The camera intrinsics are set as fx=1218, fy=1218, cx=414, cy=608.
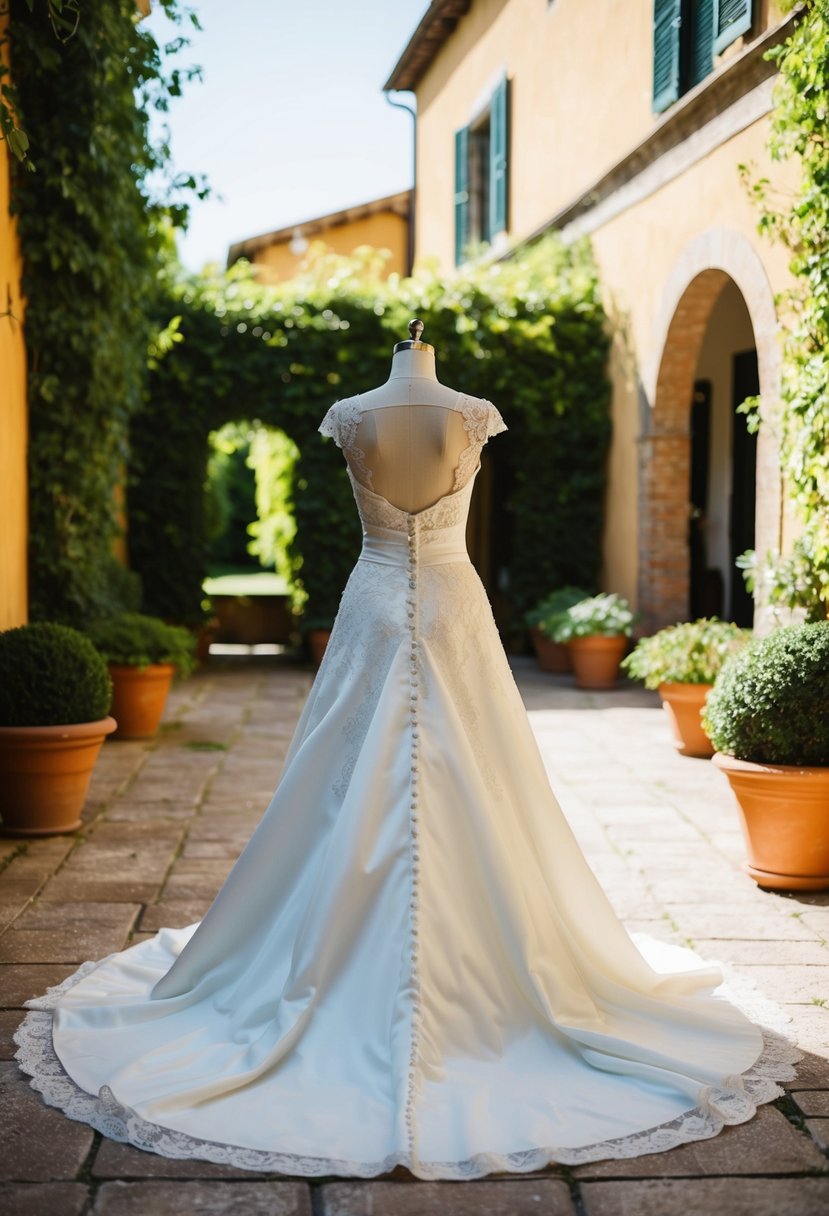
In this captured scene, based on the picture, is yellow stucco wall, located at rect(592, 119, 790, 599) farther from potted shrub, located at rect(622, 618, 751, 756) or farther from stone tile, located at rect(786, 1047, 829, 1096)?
stone tile, located at rect(786, 1047, 829, 1096)

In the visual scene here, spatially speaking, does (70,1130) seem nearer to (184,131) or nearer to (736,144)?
(184,131)

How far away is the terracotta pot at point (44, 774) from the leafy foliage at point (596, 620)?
491cm

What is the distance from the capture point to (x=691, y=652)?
670 cm

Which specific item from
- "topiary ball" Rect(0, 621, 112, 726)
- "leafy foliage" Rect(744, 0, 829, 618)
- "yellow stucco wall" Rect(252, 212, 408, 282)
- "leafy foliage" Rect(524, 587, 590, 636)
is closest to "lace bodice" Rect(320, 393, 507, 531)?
"topiary ball" Rect(0, 621, 112, 726)

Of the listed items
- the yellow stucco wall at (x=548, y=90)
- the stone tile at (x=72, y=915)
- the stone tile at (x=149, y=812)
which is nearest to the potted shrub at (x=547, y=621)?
the yellow stucco wall at (x=548, y=90)

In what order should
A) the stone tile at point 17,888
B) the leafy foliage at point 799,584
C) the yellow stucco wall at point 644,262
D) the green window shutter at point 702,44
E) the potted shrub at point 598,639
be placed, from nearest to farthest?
the stone tile at point 17,888 < the leafy foliage at point 799,584 < the yellow stucco wall at point 644,262 < the green window shutter at point 702,44 < the potted shrub at point 598,639

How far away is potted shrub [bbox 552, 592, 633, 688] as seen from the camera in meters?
9.12

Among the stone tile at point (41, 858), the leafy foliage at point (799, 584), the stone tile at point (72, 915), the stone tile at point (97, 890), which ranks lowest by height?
the stone tile at point (72, 915)

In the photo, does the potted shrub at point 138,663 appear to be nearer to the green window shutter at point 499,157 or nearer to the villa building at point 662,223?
the villa building at point 662,223

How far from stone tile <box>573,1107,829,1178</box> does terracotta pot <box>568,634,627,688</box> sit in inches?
263

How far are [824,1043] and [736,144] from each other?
5.73m

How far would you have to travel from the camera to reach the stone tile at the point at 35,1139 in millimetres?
2320

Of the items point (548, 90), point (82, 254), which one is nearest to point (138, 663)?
point (82, 254)

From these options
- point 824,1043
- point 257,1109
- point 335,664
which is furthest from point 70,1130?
point 824,1043
